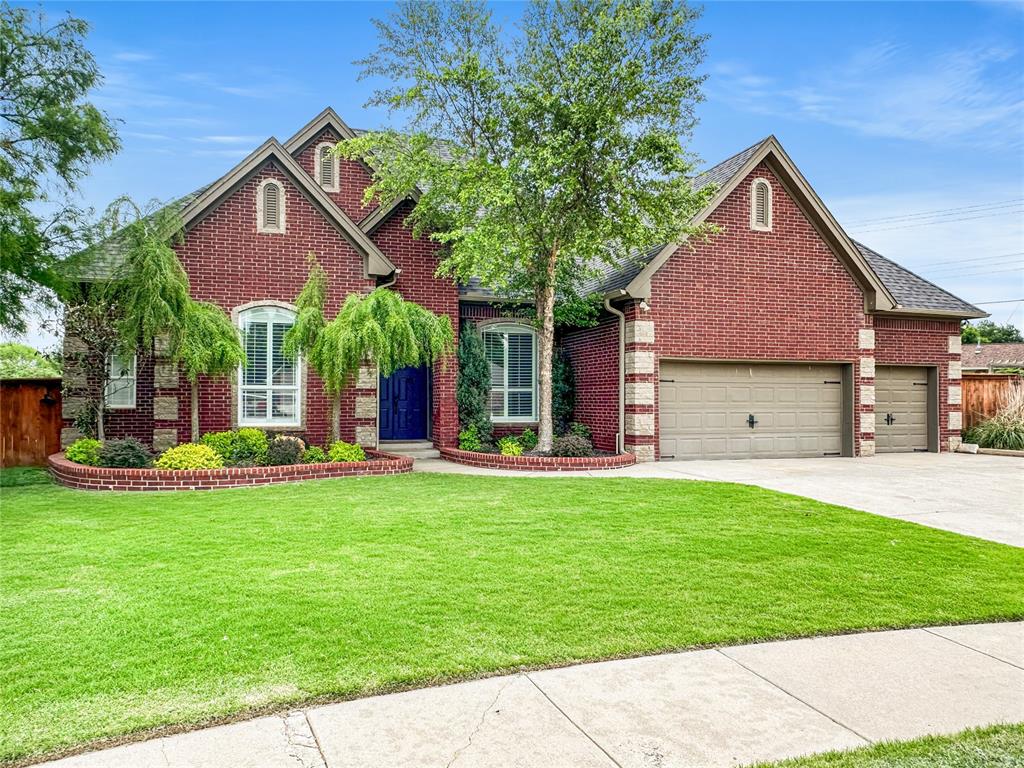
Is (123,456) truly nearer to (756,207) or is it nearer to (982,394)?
(756,207)

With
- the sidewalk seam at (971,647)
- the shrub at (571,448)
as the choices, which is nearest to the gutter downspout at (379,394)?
the shrub at (571,448)

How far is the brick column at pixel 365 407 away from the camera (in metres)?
13.9

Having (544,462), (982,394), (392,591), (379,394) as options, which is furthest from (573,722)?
(982,394)

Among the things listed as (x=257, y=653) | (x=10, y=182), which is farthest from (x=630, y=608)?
(x=10, y=182)

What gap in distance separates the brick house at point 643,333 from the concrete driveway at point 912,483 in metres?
1.34

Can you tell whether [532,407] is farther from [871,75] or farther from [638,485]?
[871,75]

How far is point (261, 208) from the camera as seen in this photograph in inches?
531

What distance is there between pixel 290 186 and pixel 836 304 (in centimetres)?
1229

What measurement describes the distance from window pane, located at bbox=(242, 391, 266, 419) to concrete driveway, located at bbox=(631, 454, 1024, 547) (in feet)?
24.3

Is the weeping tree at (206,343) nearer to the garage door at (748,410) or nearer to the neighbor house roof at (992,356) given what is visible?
the garage door at (748,410)

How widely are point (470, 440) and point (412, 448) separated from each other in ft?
4.56

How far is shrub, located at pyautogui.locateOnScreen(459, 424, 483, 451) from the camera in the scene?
573 inches

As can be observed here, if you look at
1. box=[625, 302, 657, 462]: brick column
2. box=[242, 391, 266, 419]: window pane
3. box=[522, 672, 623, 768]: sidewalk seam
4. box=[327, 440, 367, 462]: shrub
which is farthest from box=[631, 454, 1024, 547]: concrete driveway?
box=[242, 391, 266, 419]: window pane

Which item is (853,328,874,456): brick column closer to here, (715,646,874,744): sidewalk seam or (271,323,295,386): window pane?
(271,323,295,386): window pane
